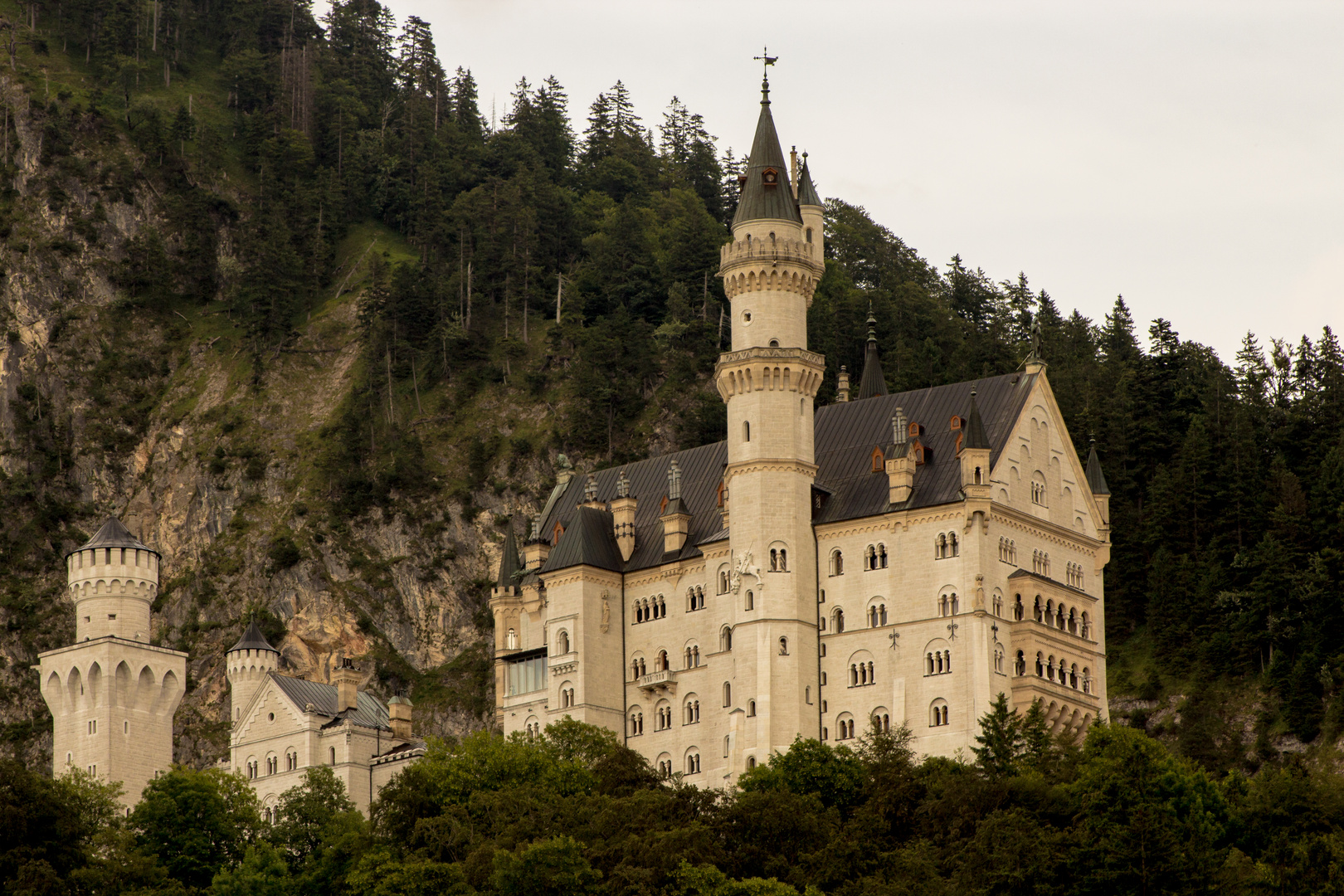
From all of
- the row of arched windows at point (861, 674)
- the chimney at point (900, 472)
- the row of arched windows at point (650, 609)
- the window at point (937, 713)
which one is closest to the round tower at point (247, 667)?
the row of arched windows at point (650, 609)

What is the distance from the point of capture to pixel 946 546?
86.1 m

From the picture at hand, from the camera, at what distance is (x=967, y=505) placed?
8550 centimetres

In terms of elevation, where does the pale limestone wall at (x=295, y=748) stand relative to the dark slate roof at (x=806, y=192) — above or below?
below

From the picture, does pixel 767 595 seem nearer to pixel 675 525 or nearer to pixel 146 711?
pixel 675 525

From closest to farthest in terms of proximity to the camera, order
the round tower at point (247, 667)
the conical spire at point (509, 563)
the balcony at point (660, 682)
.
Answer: the balcony at point (660, 682)
the conical spire at point (509, 563)
the round tower at point (247, 667)

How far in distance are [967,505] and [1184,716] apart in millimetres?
23079

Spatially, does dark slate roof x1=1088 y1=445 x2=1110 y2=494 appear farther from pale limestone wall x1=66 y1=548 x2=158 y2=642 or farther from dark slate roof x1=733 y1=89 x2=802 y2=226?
pale limestone wall x1=66 y1=548 x2=158 y2=642

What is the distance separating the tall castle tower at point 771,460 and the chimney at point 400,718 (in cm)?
1885

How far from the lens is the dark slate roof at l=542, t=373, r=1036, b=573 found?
88.4 m

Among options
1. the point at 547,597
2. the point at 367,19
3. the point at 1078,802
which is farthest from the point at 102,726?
the point at 367,19

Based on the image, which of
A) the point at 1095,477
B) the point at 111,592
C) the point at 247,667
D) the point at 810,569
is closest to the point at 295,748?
the point at 247,667

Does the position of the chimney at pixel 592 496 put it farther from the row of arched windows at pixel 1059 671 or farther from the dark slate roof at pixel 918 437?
the row of arched windows at pixel 1059 671

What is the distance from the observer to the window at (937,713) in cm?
8400

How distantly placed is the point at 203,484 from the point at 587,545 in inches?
1911
